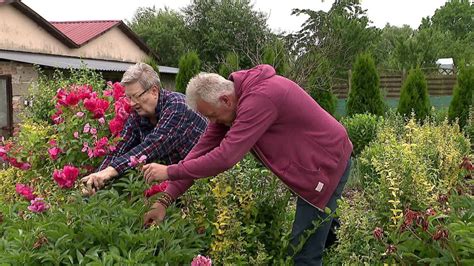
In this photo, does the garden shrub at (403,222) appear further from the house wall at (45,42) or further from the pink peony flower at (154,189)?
the house wall at (45,42)

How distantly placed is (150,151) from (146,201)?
1.28ft

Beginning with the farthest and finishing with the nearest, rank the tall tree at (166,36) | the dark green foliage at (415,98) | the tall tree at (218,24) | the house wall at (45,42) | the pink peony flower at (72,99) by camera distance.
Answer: the tall tree at (166,36) → the tall tree at (218,24) → the house wall at (45,42) → the dark green foliage at (415,98) → the pink peony flower at (72,99)

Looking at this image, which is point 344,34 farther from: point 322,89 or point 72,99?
point 72,99

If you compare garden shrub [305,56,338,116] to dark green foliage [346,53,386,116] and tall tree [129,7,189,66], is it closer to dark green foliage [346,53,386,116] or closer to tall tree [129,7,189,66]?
dark green foliage [346,53,386,116]

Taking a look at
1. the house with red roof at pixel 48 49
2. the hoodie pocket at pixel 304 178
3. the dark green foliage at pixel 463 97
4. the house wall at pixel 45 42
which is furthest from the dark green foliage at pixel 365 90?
the house wall at pixel 45 42

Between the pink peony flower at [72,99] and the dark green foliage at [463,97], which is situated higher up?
the pink peony flower at [72,99]

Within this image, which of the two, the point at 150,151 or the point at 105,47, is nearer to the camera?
the point at 150,151

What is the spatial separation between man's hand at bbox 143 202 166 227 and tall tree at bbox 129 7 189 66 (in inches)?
942

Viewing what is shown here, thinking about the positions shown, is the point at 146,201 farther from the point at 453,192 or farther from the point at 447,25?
the point at 447,25

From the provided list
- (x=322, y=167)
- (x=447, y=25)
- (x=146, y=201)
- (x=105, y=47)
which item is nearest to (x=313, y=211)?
(x=322, y=167)

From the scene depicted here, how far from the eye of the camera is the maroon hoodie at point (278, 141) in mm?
2277

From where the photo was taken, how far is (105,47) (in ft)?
64.3

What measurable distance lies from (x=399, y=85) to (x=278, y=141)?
13.6 metres

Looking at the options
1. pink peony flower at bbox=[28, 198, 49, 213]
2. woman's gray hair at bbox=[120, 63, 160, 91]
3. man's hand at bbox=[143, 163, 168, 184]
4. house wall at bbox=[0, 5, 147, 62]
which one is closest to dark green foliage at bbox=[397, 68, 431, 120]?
woman's gray hair at bbox=[120, 63, 160, 91]
